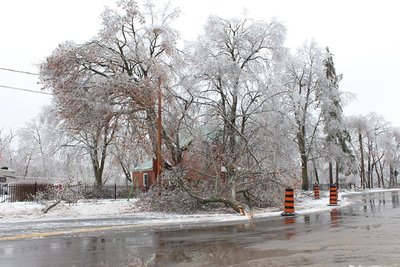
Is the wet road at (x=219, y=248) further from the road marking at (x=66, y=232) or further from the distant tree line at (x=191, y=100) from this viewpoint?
the distant tree line at (x=191, y=100)

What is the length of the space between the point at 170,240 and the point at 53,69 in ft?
46.9

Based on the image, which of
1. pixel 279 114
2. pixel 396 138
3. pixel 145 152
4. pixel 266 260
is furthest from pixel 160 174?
pixel 396 138

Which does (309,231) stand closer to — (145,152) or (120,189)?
(145,152)

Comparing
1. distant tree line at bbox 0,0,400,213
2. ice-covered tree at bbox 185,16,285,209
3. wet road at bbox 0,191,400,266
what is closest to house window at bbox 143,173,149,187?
distant tree line at bbox 0,0,400,213

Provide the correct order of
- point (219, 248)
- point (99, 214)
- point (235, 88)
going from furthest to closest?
point (235, 88) → point (99, 214) → point (219, 248)

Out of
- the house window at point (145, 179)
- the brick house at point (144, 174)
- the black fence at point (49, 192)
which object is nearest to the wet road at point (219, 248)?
the black fence at point (49, 192)

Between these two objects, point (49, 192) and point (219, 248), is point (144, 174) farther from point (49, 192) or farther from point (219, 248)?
point (219, 248)

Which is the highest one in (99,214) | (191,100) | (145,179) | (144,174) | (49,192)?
(191,100)

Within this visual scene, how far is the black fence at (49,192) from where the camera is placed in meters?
24.2

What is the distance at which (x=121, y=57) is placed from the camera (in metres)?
23.3

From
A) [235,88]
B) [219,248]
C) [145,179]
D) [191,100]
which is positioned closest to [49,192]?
[191,100]

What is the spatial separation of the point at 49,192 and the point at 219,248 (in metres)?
17.8

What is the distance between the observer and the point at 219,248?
9148mm

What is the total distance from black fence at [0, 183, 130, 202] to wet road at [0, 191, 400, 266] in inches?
490
